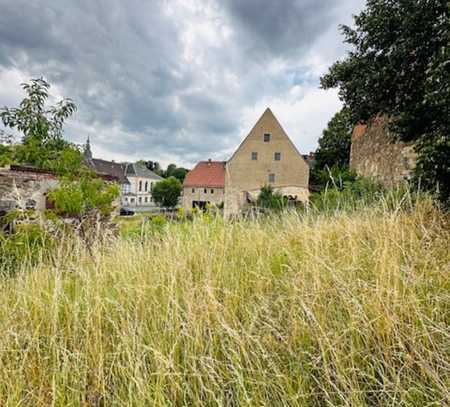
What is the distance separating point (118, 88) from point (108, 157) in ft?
134

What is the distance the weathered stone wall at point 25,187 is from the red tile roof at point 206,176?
23.6 m

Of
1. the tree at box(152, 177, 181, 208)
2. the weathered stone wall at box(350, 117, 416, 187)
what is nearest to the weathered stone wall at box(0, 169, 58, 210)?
the weathered stone wall at box(350, 117, 416, 187)

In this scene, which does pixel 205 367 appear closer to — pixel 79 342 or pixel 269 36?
pixel 79 342

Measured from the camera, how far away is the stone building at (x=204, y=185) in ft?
95.1

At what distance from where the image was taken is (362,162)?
1117 centimetres

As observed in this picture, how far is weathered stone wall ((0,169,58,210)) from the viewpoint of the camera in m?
4.83

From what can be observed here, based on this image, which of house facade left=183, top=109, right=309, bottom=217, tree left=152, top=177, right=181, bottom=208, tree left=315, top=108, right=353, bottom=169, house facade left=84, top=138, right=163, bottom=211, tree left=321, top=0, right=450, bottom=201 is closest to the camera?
tree left=321, top=0, right=450, bottom=201

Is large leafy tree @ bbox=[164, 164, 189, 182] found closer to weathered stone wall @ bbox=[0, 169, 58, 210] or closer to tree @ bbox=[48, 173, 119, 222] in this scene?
weathered stone wall @ bbox=[0, 169, 58, 210]

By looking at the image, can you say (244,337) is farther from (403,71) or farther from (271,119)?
Answer: (271,119)

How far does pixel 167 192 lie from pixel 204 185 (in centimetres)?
818

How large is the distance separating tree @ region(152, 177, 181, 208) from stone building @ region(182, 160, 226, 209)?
497 cm

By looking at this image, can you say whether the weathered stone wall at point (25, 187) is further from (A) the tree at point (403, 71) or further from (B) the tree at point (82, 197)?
(A) the tree at point (403, 71)

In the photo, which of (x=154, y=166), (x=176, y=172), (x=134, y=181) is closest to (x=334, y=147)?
(x=134, y=181)

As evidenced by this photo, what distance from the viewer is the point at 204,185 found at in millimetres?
29266
